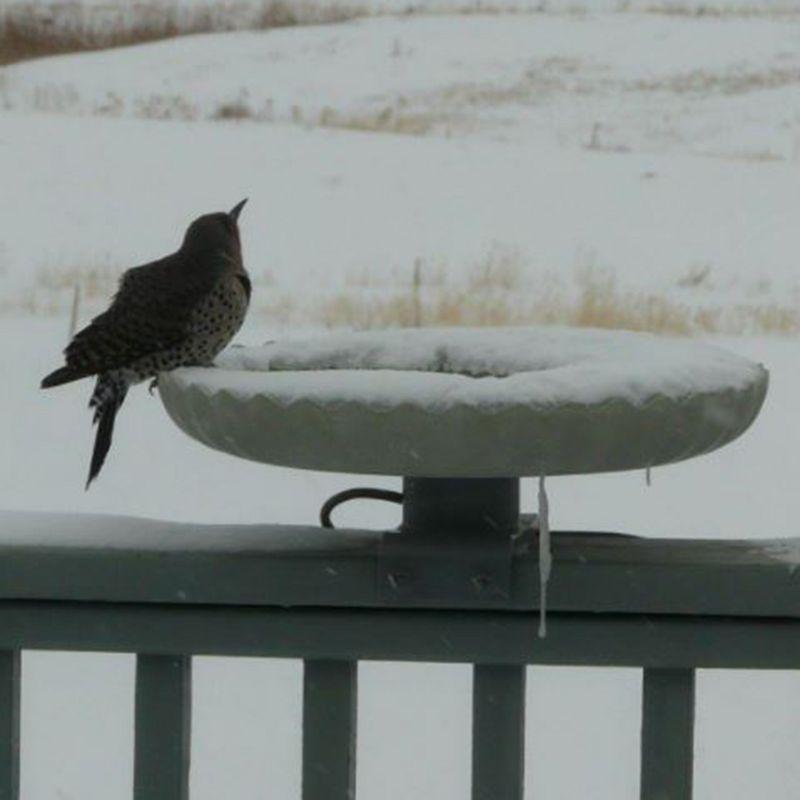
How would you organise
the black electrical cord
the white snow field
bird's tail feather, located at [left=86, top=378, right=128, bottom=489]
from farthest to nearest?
the white snow field → bird's tail feather, located at [left=86, top=378, right=128, bottom=489] → the black electrical cord

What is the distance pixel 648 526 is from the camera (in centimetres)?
556

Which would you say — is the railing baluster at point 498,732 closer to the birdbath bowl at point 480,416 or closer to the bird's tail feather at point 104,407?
the birdbath bowl at point 480,416

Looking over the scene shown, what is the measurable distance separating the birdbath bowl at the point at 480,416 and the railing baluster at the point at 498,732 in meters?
0.16

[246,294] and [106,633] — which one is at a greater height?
[246,294]

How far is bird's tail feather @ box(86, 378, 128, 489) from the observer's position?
2082mm

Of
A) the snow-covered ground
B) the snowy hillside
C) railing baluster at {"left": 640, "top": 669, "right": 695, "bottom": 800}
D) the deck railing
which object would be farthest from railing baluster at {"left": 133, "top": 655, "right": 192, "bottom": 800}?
the snowy hillside

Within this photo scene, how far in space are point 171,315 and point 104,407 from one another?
0.24 metres

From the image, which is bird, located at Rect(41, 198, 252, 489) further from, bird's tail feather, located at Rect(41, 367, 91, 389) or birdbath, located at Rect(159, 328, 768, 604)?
birdbath, located at Rect(159, 328, 768, 604)

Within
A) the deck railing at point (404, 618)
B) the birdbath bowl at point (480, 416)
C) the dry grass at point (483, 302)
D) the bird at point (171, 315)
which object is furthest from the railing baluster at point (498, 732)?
the dry grass at point (483, 302)

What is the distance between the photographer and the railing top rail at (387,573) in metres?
1.52

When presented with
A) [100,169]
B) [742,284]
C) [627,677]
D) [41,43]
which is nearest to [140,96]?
[41,43]

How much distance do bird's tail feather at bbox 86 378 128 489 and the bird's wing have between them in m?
0.16

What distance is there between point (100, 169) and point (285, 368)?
11.9 metres

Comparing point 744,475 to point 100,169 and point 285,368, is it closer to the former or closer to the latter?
point 285,368
